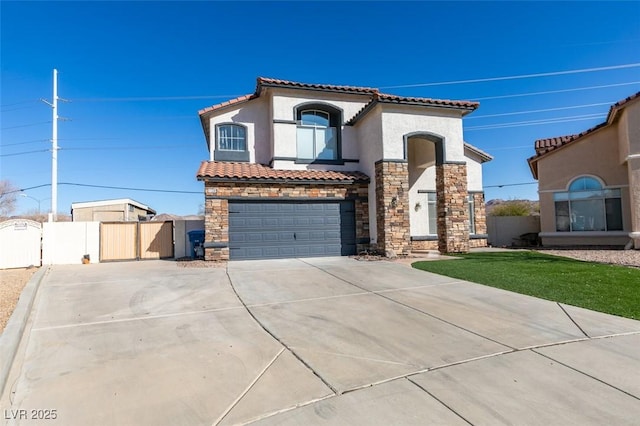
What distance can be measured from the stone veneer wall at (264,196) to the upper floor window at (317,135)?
2.13m

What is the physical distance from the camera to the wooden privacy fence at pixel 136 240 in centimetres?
1381

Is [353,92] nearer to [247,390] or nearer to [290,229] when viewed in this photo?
[290,229]

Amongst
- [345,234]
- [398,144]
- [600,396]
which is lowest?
[600,396]

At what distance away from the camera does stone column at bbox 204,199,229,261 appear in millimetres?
11930

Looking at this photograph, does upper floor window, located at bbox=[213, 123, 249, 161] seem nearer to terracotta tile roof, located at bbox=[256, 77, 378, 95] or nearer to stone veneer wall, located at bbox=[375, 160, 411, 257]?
terracotta tile roof, located at bbox=[256, 77, 378, 95]

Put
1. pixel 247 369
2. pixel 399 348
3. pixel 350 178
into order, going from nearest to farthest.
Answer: pixel 247 369 → pixel 399 348 → pixel 350 178

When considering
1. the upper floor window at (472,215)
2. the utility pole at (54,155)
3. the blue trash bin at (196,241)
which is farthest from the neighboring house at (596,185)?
the utility pole at (54,155)

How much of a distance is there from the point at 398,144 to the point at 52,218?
1615cm

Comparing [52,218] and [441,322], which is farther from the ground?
[52,218]

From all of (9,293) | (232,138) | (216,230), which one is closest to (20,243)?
(9,293)

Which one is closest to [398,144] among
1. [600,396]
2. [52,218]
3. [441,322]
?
[441,322]

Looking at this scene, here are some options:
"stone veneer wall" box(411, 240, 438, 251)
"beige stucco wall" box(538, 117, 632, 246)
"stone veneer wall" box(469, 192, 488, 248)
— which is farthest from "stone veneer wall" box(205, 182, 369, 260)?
"beige stucco wall" box(538, 117, 632, 246)

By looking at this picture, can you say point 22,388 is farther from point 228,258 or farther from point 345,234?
point 345,234

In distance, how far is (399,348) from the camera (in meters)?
4.08
